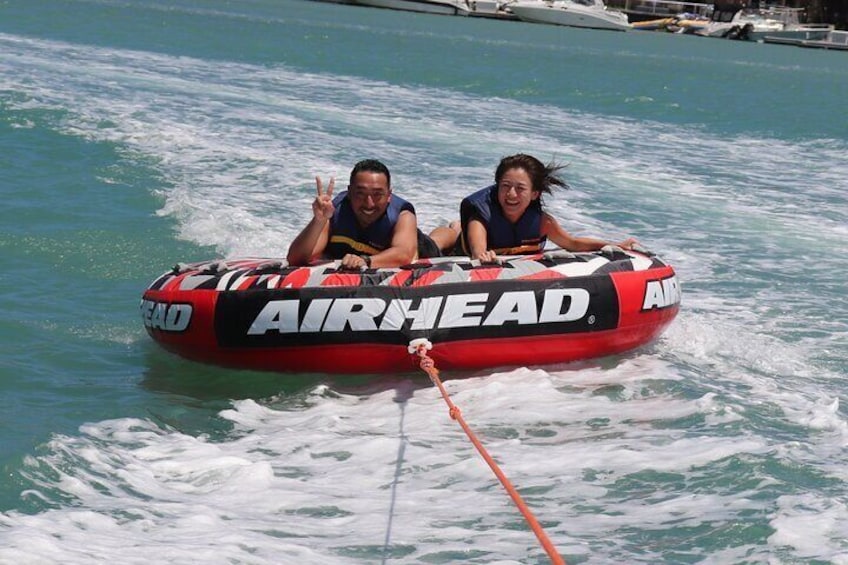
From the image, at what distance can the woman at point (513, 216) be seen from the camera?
6555mm

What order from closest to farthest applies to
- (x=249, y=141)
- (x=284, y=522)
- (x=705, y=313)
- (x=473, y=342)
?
(x=284, y=522) → (x=473, y=342) → (x=705, y=313) → (x=249, y=141)

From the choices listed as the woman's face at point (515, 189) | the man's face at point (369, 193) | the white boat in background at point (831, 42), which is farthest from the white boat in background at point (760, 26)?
the man's face at point (369, 193)

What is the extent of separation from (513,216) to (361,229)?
0.84 metres

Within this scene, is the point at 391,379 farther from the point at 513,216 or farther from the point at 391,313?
the point at 513,216

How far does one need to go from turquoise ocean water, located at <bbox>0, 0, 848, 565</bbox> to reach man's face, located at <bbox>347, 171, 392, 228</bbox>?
83cm

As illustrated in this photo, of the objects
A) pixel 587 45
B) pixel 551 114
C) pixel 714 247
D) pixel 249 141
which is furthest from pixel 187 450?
pixel 587 45

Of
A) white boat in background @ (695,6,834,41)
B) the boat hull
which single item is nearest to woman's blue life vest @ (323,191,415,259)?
white boat in background @ (695,6,834,41)

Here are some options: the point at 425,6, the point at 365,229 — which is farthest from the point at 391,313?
the point at 425,6

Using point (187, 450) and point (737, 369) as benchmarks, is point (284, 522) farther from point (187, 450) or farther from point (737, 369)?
point (737, 369)

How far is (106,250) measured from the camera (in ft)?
28.8

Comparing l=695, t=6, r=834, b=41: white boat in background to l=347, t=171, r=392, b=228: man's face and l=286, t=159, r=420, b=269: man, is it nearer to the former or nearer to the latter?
l=286, t=159, r=420, b=269: man

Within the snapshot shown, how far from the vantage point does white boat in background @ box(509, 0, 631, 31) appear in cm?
5325

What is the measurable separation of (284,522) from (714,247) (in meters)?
6.56

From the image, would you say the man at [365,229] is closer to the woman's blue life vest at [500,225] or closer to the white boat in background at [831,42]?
the woman's blue life vest at [500,225]
